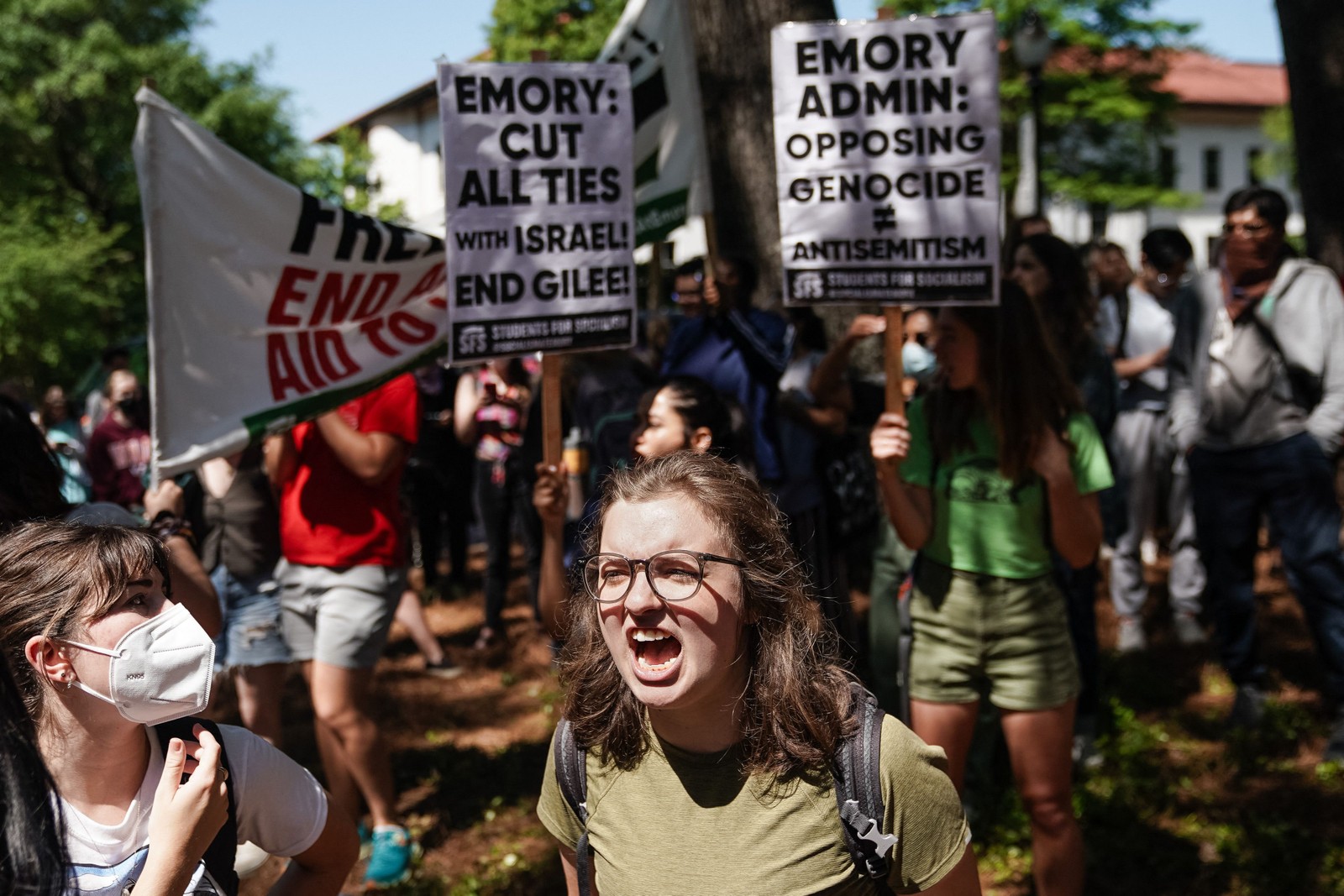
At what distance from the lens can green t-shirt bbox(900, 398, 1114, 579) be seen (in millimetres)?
3498

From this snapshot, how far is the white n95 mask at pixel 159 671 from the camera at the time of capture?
2.03m

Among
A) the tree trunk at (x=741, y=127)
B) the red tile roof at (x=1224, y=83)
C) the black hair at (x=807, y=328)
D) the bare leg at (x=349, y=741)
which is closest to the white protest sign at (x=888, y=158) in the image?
the bare leg at (x=349, y=741)

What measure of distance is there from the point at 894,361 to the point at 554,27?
31374 mm

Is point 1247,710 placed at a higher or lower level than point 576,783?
lower

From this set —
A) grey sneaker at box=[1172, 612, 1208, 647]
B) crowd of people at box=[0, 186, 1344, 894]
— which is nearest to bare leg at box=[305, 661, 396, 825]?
crowd of people at box=[0, 186, 1344, 894]

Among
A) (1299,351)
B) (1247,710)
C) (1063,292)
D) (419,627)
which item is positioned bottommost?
(1247,710)

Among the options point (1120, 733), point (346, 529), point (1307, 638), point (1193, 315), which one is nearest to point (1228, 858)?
point (1120, 733)

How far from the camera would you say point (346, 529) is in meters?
4.40

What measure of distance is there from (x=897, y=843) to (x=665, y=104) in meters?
3.72

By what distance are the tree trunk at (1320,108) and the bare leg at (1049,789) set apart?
13.5 ft

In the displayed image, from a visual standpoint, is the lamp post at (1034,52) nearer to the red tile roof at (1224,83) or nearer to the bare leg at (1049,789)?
the bare leg at (1049,789)

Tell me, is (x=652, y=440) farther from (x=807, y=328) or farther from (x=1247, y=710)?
(x=1247, y=710)

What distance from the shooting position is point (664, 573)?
82.4 inches

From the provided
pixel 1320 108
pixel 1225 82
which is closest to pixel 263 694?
pixel 1320 108
